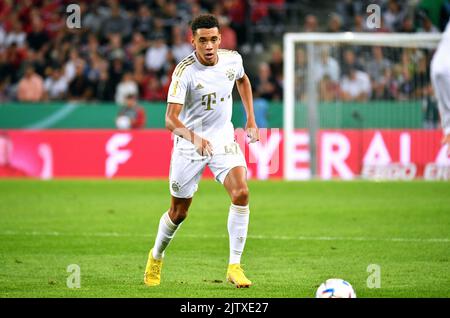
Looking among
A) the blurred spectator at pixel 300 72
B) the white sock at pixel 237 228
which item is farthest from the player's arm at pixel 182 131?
the blurred spectator at pixel 300 72

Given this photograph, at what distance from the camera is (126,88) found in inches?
998

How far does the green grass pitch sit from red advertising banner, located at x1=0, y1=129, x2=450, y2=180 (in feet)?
3.09

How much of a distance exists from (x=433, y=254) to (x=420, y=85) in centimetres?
1196

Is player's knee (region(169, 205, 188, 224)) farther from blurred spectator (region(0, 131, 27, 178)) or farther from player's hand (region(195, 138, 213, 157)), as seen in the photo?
blurred spectator (region(0, 131, 27, 178))

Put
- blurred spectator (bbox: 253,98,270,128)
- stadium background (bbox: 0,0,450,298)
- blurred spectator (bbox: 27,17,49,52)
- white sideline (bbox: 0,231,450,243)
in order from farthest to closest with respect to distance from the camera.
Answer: blurred spectator (bbox: 27,17,49,52)
blurred spectator (bbox: 253,98,270,128)
white sideline (bbox: 0,231,450,243)
stadium background (bbox: 0,0,450,298)

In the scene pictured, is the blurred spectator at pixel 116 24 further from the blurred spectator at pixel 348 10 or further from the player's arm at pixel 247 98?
the player's arm at pixel 247 98

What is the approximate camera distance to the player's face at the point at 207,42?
938 centimetres

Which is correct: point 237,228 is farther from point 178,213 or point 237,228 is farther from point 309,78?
point 309,78

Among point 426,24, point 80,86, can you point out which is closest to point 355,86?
point 426,24

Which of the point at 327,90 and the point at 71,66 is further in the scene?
the point at 71,66

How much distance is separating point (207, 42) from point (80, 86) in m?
17.2

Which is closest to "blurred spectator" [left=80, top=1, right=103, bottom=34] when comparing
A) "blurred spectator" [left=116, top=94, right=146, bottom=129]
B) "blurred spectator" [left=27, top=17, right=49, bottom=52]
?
"blurred spectator" [left=27, top=17, right=49, bottom=52]

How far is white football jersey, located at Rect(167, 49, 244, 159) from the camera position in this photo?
956 centimetres
